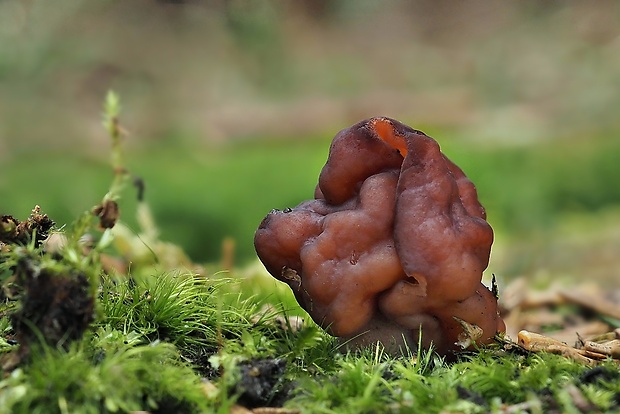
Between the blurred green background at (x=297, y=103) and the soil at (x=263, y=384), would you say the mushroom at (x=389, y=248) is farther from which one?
the blurred green background at (x=297, y=103)

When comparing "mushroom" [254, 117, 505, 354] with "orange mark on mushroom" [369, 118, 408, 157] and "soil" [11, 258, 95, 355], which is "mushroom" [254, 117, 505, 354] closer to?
"orange mark on mushroom" [369, 118, 408, 157]

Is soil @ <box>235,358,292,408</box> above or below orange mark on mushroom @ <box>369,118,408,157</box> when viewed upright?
below

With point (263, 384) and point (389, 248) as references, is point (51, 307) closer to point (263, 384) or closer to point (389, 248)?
point (263, 384)

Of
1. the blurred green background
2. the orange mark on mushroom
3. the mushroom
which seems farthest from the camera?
the blurred green background

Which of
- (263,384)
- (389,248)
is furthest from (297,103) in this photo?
(263,384)

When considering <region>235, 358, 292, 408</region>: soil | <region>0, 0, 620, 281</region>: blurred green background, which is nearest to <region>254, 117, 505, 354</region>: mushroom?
<region>235, 358, 292, 408</region>: soil

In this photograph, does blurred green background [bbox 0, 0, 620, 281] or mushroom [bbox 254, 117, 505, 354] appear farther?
→ blurred green background [bbox 0, 0, 620, 281]

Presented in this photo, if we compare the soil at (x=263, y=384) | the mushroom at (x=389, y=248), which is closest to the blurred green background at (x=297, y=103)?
the mushroom at (x=389, y=248)
